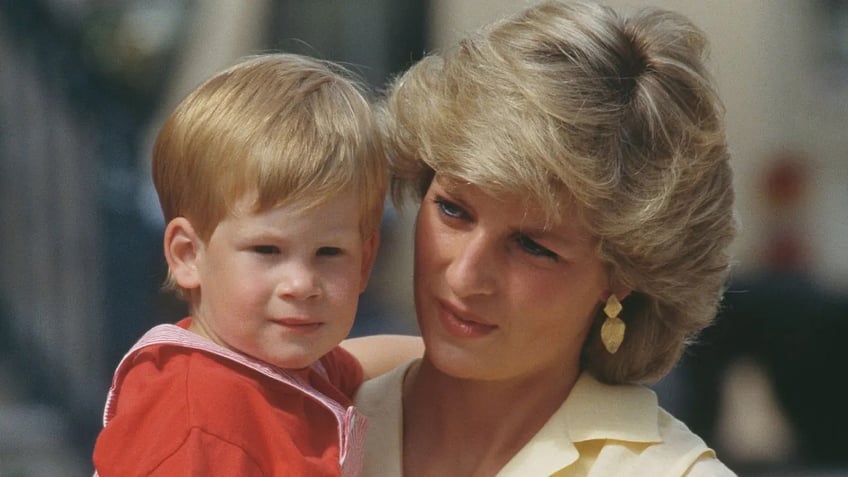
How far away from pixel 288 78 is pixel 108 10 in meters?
4.46

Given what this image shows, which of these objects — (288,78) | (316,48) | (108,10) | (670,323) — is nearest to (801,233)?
(316,48)

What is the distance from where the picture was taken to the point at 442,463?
271 cm

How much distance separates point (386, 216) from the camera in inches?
244

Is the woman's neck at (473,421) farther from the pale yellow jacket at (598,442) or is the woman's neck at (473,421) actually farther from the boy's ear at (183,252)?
the boy's ear at (183,252)

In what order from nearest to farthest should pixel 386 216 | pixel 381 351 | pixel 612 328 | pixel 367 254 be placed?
1. pixel 367 254
2. pixel 612 328
3. pixel 381 351
4. pixel 386 216

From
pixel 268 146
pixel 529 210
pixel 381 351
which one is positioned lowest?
pixel 381 351

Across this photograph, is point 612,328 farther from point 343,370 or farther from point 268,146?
point 268,146

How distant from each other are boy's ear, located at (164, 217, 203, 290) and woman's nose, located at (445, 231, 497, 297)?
16.7 inches

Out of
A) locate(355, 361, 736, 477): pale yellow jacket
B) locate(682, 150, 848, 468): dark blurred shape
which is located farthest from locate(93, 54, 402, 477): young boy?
locate(682, 150, 848, 468): dark blurred shape

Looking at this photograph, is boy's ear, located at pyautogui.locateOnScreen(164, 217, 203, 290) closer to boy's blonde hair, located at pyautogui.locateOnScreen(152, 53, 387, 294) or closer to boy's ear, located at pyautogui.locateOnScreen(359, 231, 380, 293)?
boy's blonde hair, located at pyautogui.locateOnScreen(152, 53, 387, 294)

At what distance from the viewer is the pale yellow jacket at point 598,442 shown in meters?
2.56

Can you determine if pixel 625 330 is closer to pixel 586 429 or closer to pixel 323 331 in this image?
pixel 586 429

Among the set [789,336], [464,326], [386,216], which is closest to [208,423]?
[464,326]

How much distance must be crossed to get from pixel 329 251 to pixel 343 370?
53cm
